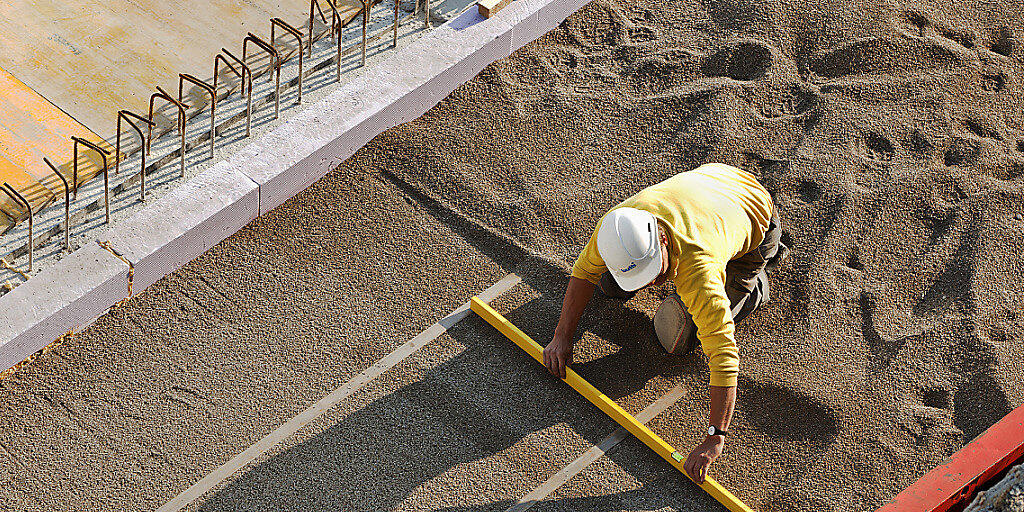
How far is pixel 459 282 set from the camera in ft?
19.2

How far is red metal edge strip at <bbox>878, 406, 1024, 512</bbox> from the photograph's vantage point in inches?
158

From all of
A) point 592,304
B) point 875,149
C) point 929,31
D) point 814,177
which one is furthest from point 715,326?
point 929,31

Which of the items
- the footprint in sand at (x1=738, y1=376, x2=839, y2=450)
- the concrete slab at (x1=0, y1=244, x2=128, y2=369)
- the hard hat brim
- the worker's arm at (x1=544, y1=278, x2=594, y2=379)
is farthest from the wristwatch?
the concrete slab at (x1=0, y1=244, x2=128, y2=369)

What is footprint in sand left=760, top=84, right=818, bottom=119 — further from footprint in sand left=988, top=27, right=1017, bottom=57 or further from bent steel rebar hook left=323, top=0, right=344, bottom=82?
bent steel rebar hook left=323, top=0, right=344, bottom=82

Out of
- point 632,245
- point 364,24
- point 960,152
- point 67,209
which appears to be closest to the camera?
point 632,245

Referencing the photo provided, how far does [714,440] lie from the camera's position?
488 cm

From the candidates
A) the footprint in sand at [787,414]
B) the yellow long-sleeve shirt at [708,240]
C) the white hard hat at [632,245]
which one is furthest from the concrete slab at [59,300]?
the footprint in sand at [787,414]

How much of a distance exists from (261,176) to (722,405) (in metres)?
2.91

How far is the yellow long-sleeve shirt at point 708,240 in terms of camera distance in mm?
4738

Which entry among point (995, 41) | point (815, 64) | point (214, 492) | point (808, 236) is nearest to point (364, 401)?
point (214, 492)

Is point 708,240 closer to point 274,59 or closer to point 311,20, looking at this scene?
point 311,20

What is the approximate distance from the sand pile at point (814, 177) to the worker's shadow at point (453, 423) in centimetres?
6

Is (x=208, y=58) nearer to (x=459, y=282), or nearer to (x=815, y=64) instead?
(x=459, y=282)

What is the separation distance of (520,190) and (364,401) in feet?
5.68
